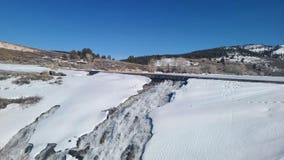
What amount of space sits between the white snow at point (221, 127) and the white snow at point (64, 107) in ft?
13.1

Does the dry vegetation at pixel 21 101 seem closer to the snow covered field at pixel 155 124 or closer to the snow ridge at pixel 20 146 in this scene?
the snow covered field at pixel 155 124

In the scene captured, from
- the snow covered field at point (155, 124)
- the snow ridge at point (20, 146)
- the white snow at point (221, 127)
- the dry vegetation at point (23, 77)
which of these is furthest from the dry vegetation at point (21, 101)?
the white snow at point (221, 127)

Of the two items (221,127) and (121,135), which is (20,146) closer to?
(121,135)

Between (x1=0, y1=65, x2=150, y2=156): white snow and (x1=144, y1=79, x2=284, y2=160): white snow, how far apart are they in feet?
13.1

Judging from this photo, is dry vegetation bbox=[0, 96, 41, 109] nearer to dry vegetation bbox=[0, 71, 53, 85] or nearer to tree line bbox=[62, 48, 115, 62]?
dry vegetation bbox=[0, 71, 53, 85]

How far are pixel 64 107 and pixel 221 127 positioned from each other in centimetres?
1011

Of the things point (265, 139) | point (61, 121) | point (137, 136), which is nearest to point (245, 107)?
point (265, 139)

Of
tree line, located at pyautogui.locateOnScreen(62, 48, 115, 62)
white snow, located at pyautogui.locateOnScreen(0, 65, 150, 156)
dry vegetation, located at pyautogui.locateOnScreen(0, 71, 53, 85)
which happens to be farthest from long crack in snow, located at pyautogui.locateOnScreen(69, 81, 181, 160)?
tree line, located at pyautogui.locateOnScreen(62, 48, 115, 62)

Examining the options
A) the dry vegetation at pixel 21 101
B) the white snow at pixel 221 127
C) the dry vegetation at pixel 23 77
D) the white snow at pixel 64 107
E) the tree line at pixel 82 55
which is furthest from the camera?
the tree line at pixel 82 55

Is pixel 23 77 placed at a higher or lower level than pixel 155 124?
higher

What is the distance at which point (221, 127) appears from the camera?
482 inches

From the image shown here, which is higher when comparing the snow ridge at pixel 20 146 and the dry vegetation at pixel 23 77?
the dry vegetation at pixel 23 77

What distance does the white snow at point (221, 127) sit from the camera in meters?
10.2

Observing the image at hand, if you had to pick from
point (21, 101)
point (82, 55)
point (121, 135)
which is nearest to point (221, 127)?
point (121, 135)
